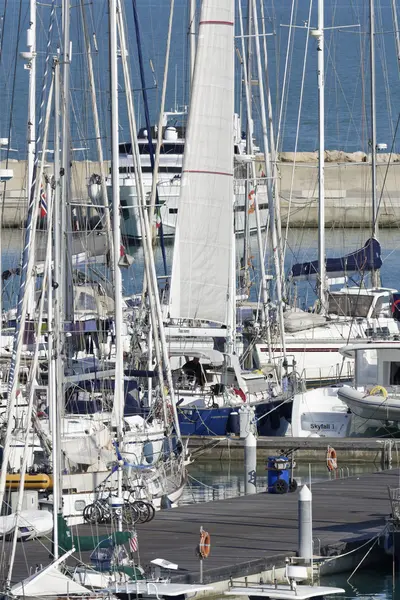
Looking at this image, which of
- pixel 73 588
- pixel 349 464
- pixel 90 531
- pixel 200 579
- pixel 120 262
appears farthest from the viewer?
pixel 349 464

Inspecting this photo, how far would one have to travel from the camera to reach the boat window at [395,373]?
26172mm

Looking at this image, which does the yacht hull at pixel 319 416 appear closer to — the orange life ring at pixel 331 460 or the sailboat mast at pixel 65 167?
the orange life ring at pixel 331 460

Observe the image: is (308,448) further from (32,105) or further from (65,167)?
(32,105)

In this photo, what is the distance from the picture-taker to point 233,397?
25.8 meters

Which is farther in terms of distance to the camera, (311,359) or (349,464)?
(311,359)

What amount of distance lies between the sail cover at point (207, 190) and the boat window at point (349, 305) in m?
7.37

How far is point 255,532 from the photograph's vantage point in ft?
60.1

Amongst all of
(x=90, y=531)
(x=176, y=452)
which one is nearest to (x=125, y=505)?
(x=90, y=531)

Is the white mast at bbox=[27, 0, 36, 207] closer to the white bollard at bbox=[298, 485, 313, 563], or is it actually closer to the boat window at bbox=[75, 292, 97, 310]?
the boat window at bbox=[75, 292, 97, 310]

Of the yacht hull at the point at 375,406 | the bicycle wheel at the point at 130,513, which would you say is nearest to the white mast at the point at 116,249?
the bicycle wheel at the point at 130,513

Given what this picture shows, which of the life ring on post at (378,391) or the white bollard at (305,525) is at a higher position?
the white bollard at (305,525)

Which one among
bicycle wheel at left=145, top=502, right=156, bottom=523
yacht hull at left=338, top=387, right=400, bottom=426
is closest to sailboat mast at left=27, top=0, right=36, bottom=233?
yacht hull at left=338, top=387, right=400, bottom=426

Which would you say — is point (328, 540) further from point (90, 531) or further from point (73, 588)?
point (73, 588)

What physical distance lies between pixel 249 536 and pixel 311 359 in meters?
12.6
